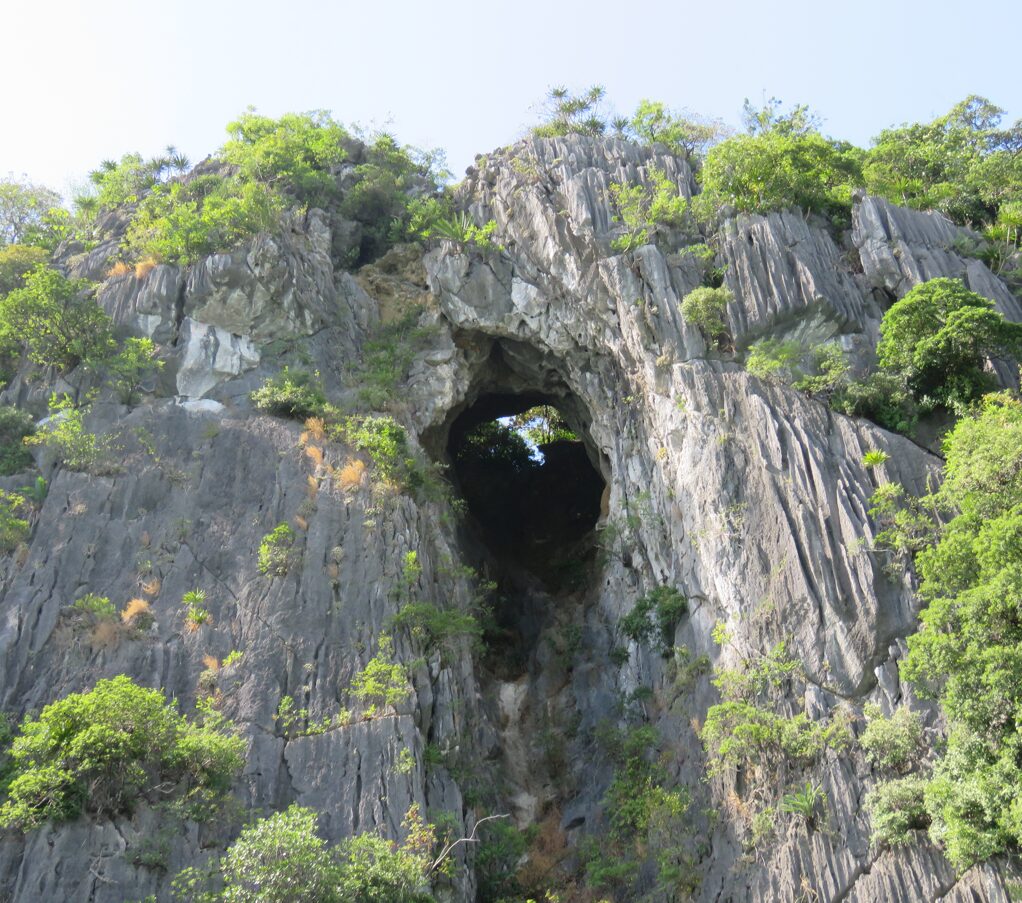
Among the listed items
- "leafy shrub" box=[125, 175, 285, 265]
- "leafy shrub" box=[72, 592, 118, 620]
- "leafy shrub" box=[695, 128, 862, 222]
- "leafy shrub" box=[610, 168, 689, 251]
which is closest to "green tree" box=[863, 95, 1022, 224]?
"leafy shrub" box=[695, 128, 862, 222]

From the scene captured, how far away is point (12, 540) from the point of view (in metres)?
20.9

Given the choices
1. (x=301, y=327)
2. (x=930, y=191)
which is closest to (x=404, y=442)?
(x=301, y=327)

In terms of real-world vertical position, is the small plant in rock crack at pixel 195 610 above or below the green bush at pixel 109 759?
above

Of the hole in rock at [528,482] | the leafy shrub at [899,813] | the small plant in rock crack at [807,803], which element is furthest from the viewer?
the hole in rock at [528,482]

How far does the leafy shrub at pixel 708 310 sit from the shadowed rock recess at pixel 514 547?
31 centimetres

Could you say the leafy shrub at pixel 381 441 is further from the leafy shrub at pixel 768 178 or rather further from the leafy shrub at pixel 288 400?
the leafy shrub at pixel 768 178

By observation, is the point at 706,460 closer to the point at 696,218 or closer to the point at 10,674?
the point at 696,218

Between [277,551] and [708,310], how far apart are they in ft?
39.1

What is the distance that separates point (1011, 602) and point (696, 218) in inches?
603

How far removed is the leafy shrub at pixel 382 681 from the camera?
1906 cm

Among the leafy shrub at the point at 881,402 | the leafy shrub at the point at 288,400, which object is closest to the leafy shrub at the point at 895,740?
the leafy shrub at the point at 881,402

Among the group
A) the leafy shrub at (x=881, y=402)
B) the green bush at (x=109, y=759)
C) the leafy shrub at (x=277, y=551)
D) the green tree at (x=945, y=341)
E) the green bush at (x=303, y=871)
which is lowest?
the green bush at (x=303, y=871)

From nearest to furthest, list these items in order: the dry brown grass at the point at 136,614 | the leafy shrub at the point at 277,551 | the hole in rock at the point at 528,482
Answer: the dry brown grass at the point at 136,614 < the leafy shrub at the point at 277,551 < the hole in rock at the point at 528,482

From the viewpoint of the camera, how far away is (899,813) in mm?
16156
